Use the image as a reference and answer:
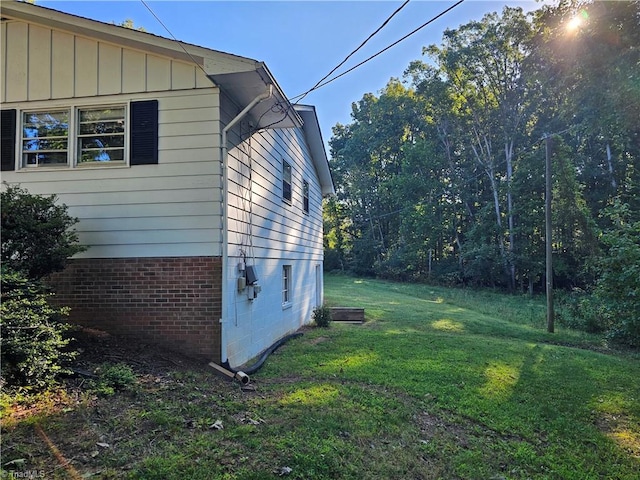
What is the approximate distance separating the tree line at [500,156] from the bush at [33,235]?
1296 centimetres

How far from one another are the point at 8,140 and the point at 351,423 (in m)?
6.60

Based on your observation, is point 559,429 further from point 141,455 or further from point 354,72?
point 354,72

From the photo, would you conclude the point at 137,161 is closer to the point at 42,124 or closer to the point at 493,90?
the point at 42,124

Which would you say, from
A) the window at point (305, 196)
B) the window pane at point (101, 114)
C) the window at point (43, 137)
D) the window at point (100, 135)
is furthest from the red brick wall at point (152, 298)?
the window at point (305, 196)

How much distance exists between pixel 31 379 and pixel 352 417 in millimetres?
3115

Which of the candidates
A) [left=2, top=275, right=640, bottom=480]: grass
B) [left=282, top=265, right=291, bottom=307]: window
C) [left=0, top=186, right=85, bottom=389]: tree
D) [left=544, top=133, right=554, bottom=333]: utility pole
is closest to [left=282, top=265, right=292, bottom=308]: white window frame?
[left=282, top=265, right=291, bottom=307]: window

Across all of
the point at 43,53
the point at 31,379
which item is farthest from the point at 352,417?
the point at 43,53

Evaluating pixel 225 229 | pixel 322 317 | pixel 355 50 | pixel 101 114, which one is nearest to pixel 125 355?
pixel 225 229

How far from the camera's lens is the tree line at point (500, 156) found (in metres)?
15.5

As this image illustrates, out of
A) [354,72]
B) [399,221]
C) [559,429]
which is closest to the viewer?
[559,429]

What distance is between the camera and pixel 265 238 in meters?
7.94

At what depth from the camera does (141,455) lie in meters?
2.92

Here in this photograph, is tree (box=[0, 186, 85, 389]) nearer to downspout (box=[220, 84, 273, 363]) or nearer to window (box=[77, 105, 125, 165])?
window (box=[77, 105, 125, 165])

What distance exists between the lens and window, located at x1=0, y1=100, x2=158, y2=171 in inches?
236
